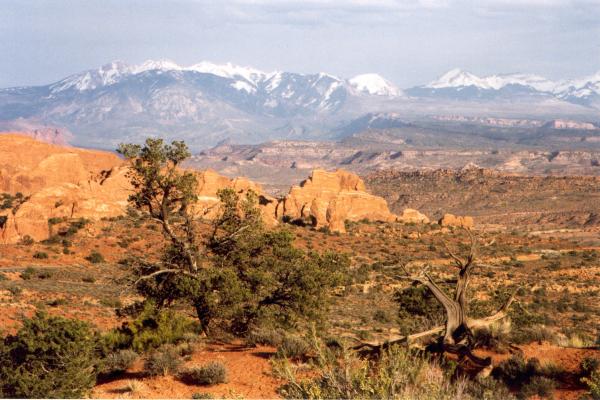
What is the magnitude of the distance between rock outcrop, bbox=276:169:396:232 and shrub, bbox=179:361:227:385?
5570 cm

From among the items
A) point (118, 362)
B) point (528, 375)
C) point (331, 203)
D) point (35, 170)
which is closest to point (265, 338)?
point (118, 362)

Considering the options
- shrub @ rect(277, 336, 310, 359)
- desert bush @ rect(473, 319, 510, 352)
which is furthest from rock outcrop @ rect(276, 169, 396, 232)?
shrub @ rect(277, 336, 310, 359)

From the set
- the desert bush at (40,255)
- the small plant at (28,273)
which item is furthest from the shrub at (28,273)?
the desert bush at (40,255)

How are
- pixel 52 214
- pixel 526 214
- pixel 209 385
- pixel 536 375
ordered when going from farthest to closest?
1. pixel 526 214
2. pixel 52 214
3. pixel 209 385
4. pixel 536 375

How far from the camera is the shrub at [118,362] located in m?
14.3

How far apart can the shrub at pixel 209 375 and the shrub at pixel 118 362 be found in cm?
192

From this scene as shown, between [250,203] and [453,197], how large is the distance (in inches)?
4778

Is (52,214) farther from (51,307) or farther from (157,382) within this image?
(157,382)

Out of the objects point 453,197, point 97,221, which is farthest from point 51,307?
point 453,197

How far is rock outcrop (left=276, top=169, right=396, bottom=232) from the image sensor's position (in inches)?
2766

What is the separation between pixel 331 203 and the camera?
235 ft

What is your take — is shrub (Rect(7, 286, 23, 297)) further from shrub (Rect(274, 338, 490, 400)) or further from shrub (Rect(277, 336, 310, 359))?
shrub (Rect(274, 338, 490, 400))

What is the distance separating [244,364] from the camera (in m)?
13.9

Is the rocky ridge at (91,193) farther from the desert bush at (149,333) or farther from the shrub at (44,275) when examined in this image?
the desert bush at (149,333)
